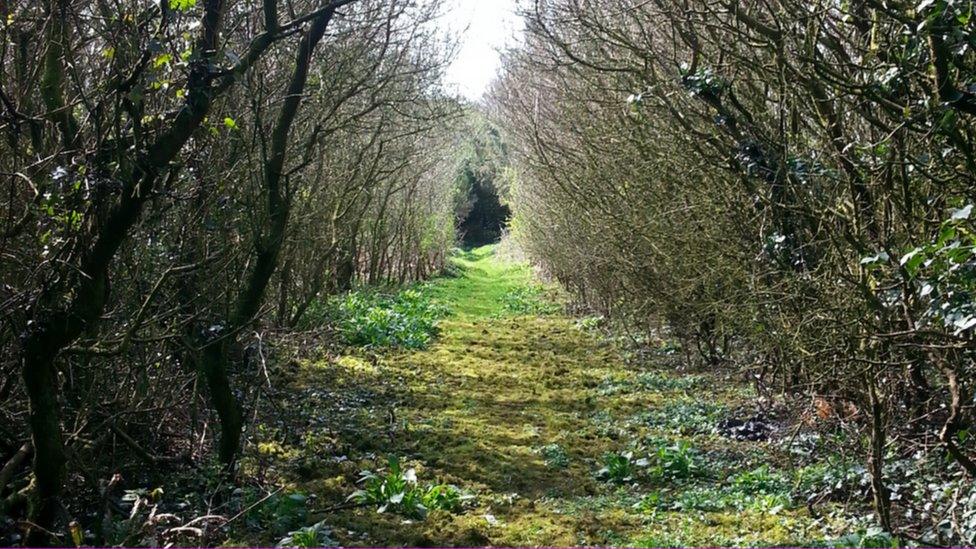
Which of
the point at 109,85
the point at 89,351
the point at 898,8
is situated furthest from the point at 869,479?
the point at 109,85

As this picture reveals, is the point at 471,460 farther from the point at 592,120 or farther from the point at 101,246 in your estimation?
the point at 592,120

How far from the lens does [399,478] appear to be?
575 centimetres

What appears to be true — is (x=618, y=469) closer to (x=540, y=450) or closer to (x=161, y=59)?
(x=540, y=450)

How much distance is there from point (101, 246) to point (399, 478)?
2802mm

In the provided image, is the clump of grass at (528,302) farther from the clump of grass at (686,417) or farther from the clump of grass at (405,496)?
the clump of grass at (405,496)

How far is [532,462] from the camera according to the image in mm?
6875

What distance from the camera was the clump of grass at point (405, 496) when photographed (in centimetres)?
547

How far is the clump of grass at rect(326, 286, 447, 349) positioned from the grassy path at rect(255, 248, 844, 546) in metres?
0.83

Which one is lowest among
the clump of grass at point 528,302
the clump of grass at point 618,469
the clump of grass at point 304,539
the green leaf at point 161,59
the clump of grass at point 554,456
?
the clump of grass at point 554,456

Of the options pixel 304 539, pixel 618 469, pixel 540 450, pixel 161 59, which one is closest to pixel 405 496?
pixel 304 539

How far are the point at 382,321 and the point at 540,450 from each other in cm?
707

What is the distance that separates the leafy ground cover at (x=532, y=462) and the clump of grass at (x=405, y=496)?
0.04ft

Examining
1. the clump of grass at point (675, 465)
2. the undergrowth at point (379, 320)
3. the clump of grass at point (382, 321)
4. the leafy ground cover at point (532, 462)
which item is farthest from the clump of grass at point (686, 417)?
the clump of grass at point (382, 321)

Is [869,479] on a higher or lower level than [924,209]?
lower
